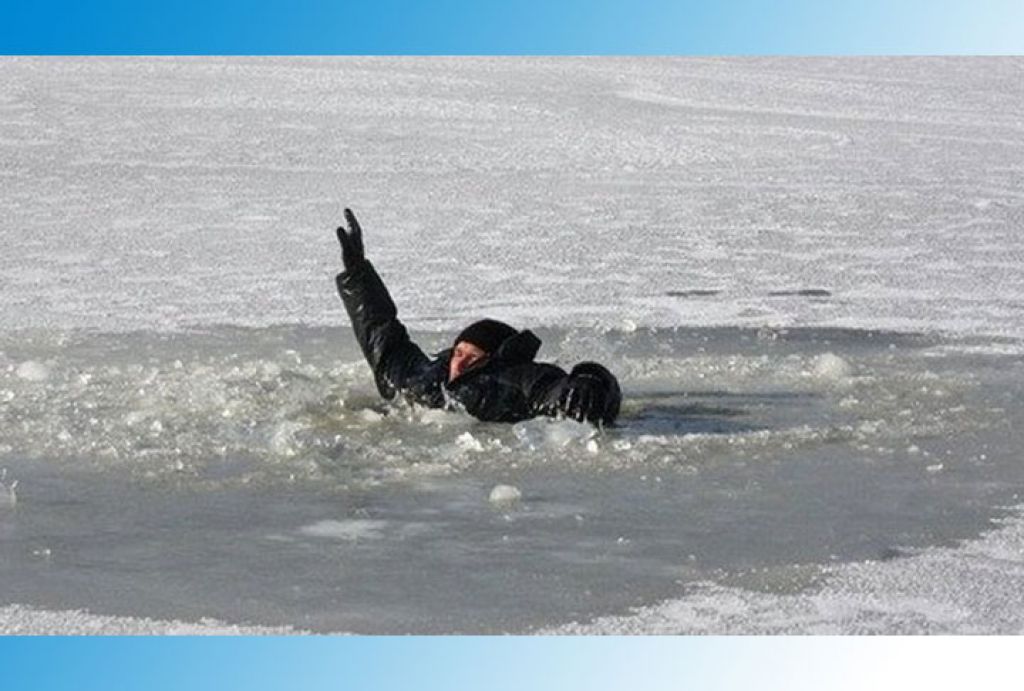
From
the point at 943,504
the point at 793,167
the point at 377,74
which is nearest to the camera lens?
the point at 943,504

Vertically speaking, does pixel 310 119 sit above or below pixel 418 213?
above

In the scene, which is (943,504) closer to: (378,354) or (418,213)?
(378,354)

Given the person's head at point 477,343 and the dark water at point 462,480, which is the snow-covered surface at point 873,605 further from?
the person's head at point 477,343

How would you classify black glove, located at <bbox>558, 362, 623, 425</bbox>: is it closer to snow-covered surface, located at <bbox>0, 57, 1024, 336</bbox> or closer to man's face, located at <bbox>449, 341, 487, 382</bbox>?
man's face, located at <bbox>449, 341, 487, 382</bbox>

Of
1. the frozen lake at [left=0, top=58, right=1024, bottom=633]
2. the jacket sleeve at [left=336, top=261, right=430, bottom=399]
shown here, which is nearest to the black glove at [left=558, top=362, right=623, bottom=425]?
the frozen lake at [left=0, top=58, right=1024, bottom=633]

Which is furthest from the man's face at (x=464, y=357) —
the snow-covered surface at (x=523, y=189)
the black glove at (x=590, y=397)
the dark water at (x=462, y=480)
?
the snow-covered surface at (x=523, y=189)

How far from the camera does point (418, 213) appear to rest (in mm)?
12828

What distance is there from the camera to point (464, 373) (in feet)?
23.3

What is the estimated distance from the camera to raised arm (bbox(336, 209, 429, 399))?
735cm

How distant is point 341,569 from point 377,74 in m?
14.7

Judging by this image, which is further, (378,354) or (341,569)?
(378,354)

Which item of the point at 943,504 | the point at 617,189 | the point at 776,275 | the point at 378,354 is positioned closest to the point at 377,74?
the point at 617,189

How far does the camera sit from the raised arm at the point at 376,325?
289 inches

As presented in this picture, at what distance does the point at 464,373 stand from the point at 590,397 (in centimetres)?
52
